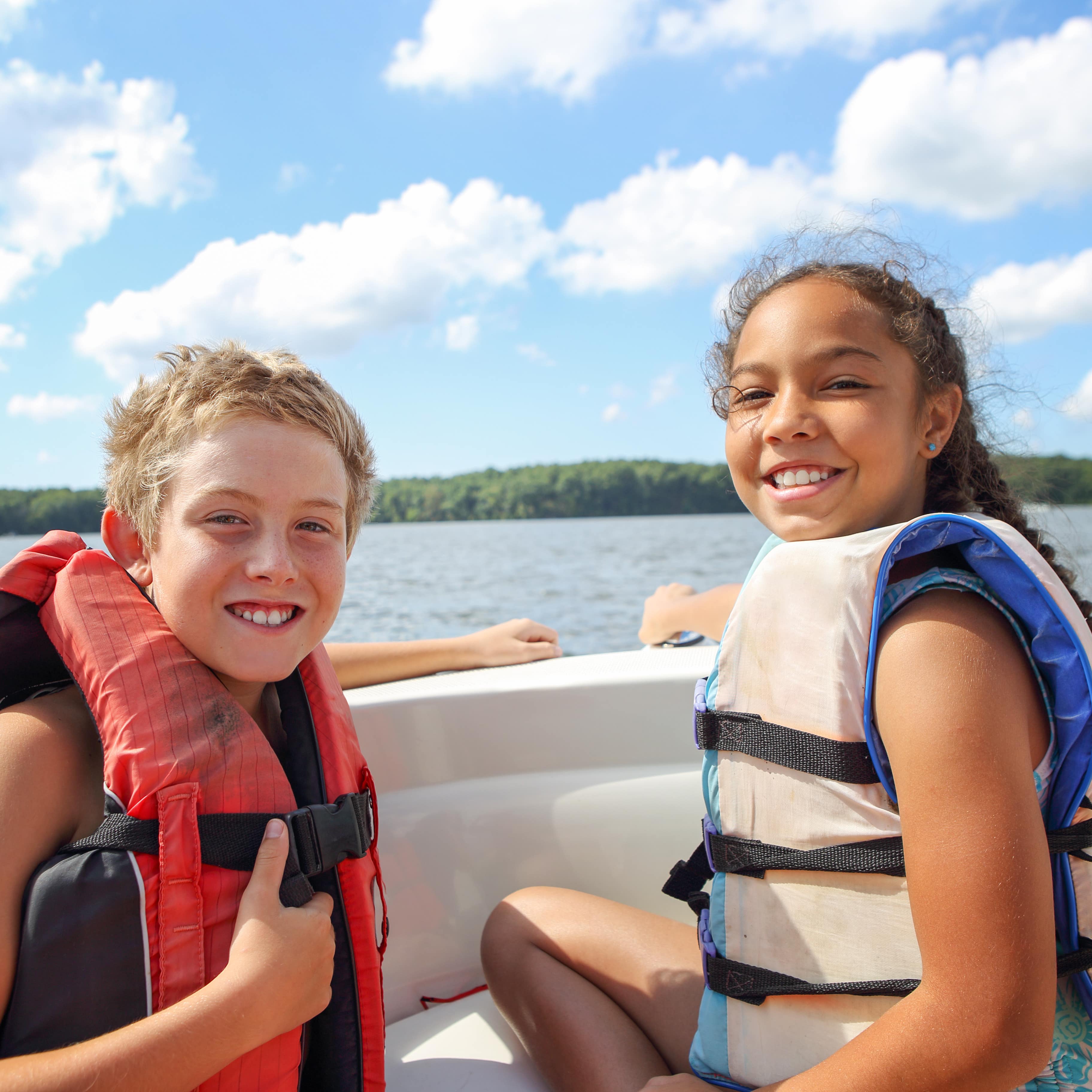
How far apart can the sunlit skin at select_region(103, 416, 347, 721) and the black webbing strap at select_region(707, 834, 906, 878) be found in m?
0.66

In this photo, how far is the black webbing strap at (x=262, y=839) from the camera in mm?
1034

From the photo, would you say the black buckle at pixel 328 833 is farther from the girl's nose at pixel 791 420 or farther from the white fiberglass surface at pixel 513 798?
the girl's nose at pixel 791 420

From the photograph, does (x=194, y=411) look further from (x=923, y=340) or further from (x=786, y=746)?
(x=923, y=340)

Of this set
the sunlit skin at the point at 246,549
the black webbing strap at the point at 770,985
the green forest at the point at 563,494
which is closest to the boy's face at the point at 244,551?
the sunlit skin at the point at 246,549

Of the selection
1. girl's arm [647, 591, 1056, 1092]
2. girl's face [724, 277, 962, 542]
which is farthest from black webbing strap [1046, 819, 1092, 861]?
girl's face [724, 277, 962, 542]

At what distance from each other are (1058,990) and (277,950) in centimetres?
94

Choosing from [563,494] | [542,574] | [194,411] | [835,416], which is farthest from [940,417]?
[563,494]

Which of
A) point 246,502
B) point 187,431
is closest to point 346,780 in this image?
point 246,502

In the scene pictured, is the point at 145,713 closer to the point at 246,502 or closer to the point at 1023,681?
the point at 246,502

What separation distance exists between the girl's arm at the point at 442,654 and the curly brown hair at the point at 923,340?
3.27ft

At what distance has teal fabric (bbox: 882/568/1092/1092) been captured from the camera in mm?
953

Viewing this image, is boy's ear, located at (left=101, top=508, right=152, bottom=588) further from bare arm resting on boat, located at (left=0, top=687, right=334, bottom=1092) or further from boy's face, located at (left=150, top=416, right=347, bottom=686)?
bare arm resting on boat, located at (left=0, top=687, right=334, bottom=1092)

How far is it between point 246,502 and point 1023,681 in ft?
3.29

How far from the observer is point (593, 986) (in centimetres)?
146
